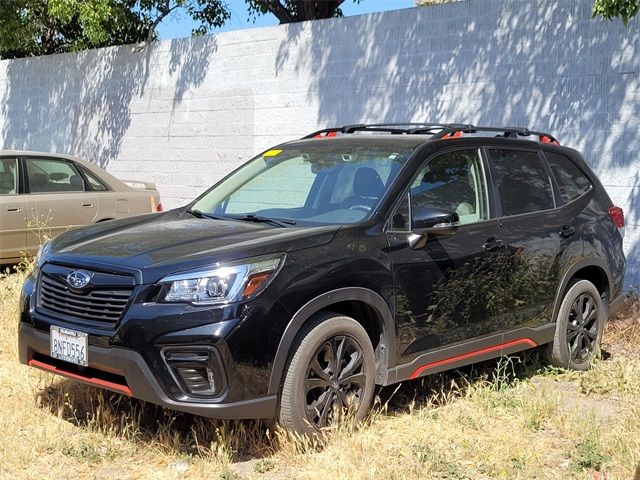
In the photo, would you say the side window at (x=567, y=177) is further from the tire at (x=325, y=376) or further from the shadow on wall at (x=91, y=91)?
the shadow on wall at (x=91, y=91)

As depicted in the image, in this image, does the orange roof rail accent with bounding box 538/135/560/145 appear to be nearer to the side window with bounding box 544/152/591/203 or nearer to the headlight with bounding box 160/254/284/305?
the side window with bounding box 544/152/591/203

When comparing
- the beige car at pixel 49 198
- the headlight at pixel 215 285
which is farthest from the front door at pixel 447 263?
the beige car at pixel 49 198

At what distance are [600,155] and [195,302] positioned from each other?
537 centimetres

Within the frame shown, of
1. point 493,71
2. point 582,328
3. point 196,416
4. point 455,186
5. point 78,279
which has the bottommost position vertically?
point 196,416

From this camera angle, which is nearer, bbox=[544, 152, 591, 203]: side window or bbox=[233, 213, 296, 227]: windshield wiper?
bbox=[233, 213, 296, 227]: windshield wiper

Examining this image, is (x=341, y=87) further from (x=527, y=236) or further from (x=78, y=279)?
(x=78, y=279)

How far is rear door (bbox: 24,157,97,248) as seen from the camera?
31.6 ft

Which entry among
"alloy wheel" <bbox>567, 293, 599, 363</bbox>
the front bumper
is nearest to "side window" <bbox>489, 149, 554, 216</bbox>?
"alloy wheel" <bbox>567, 293, 599, 363</bbox>

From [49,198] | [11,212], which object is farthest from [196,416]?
[49,198]

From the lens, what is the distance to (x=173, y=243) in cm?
500

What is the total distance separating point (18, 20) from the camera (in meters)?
15.6

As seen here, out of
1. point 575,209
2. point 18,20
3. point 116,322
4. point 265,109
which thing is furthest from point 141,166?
point 116,322

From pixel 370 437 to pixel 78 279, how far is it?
5.73ft

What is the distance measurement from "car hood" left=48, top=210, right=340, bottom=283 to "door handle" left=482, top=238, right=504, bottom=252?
3.71ft
